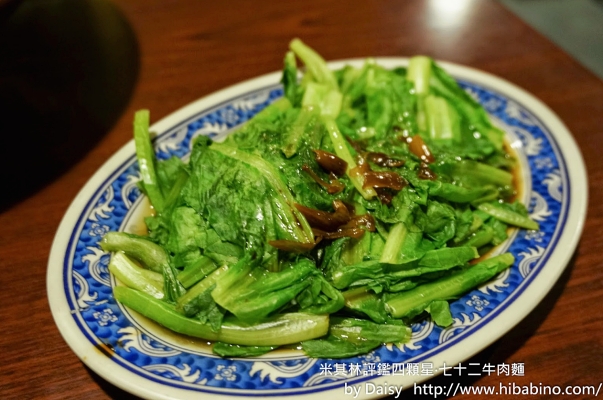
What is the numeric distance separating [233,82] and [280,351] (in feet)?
7.07

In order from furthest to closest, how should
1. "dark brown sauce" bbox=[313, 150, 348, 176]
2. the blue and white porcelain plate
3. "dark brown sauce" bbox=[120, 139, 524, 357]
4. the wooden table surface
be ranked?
1. "dark brown sauce" bbox=[313, 150, 348, 176]
2. the wooden table surface
3. "dark brown sauce" bbox=[120, 139, 524, 357]
4. the blue and white porcelain plate

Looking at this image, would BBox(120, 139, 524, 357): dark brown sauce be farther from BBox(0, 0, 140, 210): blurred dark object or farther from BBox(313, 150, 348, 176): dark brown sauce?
BBox(0, 0, 140, 210): blurred dark object

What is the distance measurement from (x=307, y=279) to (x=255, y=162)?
19.6 inches

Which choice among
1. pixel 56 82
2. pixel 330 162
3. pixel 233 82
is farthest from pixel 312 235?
pixel 56 82

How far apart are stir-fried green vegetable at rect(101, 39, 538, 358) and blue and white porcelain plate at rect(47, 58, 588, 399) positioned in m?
0.06

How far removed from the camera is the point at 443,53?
3748mm

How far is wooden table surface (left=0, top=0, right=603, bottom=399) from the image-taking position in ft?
6.40

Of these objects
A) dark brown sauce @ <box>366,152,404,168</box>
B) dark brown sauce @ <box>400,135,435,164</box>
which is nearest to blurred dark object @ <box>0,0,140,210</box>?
dark brown sauce @ <box>366,152,404,168</box>

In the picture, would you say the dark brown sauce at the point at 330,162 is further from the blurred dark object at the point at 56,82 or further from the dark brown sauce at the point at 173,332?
the blurred dark object at the point at 56,82

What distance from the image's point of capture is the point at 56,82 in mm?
3357

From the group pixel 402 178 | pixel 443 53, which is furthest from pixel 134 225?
pixel 443 53

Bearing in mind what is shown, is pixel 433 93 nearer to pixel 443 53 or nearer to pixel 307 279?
pixel 443 53

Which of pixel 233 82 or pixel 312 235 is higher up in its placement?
pixel 233 82

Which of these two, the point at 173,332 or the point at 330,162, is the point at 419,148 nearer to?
the point at 330,162
